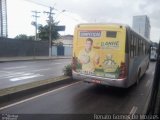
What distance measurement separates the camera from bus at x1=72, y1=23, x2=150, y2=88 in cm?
905

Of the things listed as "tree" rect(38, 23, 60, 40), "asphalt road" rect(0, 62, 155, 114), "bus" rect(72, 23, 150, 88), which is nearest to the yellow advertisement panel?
"bus" rect(72, 23, 150, 88)

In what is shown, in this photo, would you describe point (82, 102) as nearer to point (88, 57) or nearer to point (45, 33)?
point (88, 57)

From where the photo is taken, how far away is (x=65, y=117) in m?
6.37

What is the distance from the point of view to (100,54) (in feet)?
31.2

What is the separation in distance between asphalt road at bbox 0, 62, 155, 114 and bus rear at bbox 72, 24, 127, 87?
0.67m

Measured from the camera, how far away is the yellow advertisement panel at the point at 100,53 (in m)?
9.09

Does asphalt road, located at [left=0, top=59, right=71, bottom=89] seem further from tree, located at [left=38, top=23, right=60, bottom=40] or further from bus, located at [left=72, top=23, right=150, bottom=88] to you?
tree, located at [left=38, top=23, right=60, bottom=40]

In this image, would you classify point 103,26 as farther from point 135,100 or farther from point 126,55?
point 135,100

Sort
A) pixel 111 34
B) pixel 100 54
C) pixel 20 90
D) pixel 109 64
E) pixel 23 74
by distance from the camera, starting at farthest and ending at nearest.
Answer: pixel 23 74 → pixel 100 54 → pixel 109 64 → pixel 111 34 → pixel 20 90

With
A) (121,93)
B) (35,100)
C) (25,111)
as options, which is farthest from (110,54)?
(25,111)

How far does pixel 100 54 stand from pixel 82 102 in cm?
236

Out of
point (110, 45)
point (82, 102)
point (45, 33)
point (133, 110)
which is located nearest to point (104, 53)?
point (110, 45)

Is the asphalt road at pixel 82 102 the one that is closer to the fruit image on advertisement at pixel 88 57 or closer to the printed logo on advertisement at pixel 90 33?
the fruit image on advertisement at pixel 88 57

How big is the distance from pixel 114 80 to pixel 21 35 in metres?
62.8
